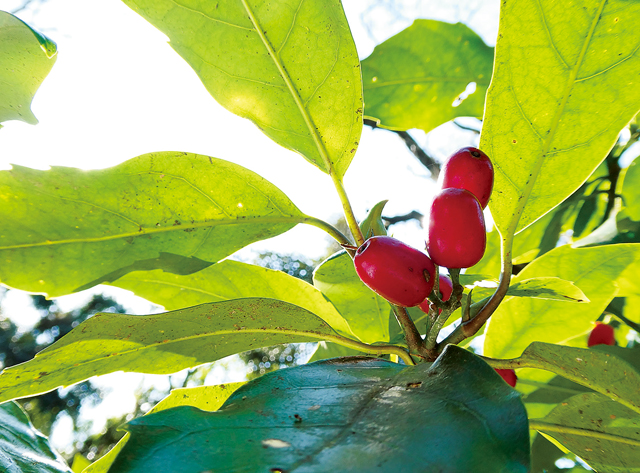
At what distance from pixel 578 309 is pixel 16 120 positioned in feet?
3.71

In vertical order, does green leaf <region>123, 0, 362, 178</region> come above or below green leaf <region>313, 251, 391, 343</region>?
above

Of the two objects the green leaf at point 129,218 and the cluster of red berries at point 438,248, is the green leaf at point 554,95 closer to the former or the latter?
the cluster of red berries at point 438,248

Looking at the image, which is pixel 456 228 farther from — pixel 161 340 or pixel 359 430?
pixel 161 340

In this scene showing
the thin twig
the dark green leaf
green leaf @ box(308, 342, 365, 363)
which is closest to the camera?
green leaf @ box(308, 342, 365, 363)

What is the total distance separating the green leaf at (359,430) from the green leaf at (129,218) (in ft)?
1.04

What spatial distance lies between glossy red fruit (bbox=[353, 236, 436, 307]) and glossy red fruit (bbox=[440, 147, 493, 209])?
114 mm

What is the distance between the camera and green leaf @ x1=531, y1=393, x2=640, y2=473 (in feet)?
2.27

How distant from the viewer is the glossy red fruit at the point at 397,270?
58 cm

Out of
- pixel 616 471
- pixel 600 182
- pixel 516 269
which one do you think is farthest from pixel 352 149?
pixel 600 182

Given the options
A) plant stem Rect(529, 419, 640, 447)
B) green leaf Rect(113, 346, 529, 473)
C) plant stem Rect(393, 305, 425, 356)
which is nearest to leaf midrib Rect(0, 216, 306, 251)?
plant stem Rect(393, 305, 425, 356)

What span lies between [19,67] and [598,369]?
0.92 metres

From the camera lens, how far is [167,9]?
2.21 feet

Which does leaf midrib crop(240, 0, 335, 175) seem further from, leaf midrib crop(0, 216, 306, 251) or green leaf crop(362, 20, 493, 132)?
green leaf crop(362, 20, 493, 132)

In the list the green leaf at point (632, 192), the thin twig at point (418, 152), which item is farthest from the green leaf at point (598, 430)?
the thin twig at point (418, 152)
